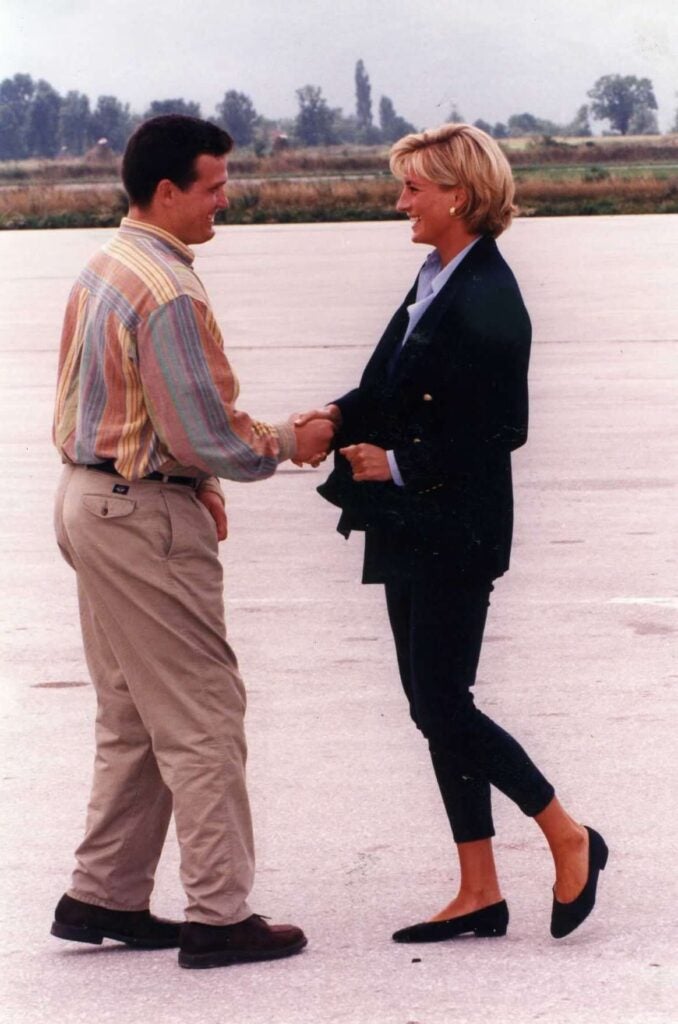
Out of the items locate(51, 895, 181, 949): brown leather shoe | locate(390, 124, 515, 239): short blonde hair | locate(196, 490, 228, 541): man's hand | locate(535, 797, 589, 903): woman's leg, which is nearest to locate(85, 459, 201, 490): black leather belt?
locate(196, 490, 228, 541): man's hand

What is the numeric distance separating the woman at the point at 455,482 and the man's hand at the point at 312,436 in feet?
0.12

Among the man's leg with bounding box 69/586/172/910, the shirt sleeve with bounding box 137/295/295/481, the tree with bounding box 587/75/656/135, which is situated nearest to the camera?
the shirt sleeve with bounding box 137/295/295/481

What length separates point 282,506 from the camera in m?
9.86

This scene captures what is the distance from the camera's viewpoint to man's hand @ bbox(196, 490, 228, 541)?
13.5ft

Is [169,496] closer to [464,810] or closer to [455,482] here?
[455,482]

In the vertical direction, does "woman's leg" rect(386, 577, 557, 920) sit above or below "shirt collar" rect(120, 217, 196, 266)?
below

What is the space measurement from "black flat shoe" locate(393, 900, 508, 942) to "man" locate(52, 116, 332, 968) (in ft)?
0.86

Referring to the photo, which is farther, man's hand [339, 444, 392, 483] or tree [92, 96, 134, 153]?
tree [92, 96, 134, 153]

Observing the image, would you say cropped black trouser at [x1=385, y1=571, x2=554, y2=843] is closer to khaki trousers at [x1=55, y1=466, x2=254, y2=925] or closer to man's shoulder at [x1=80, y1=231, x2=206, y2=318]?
khaki trousers at [x1=55, y1=466, x2=254, y2=925]

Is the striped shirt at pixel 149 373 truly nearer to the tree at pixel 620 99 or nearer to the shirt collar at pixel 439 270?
the shirt collar at pixel 439 270

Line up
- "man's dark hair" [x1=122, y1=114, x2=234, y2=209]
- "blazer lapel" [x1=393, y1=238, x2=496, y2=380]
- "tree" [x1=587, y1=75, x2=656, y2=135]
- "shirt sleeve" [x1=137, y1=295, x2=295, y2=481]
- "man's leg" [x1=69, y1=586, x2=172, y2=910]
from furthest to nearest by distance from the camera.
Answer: "tree" [x1=587, y1=75, x2=656, y2=135] < "man's leg" [x1=69, y1=586, x2=172, y2=910] < "blazer lapel" [x1=393, y1=238, x2=496, y2=380] < "man's dark hair" [x1=122, y1=114, x2=234, y2=209] < "shirt sleeve" [x1=137, y1=295, x2=295, y2=481]

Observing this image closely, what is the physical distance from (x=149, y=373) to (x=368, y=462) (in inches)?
22.1

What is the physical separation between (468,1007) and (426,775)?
67.9 inches

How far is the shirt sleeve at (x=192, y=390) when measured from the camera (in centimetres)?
384
